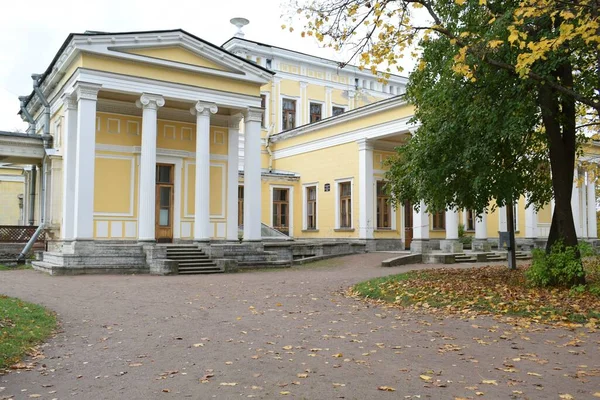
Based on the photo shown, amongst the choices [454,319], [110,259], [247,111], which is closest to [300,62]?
[247,111]

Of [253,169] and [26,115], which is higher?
[26,115]

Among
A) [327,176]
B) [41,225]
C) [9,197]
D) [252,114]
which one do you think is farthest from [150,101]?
[9,197]

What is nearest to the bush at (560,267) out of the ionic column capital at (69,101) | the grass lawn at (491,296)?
the grass lawn at (491,296)

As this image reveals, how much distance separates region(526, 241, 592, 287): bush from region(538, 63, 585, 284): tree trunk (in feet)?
1.24

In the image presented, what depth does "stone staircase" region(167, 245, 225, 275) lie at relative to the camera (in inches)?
677

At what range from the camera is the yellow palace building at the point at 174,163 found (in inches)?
687

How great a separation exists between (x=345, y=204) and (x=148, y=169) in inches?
471

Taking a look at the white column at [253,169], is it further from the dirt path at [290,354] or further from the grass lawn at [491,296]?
the dirt path at [290,354]

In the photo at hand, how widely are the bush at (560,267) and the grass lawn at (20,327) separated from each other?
8442mm

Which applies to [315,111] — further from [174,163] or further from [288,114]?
[174,163]

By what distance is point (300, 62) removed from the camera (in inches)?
1368

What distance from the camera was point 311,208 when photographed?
29734 millimetres

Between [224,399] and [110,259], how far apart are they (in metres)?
13.4

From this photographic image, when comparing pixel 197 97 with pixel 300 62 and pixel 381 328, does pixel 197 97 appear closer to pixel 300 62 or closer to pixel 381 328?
pixel 381 328
